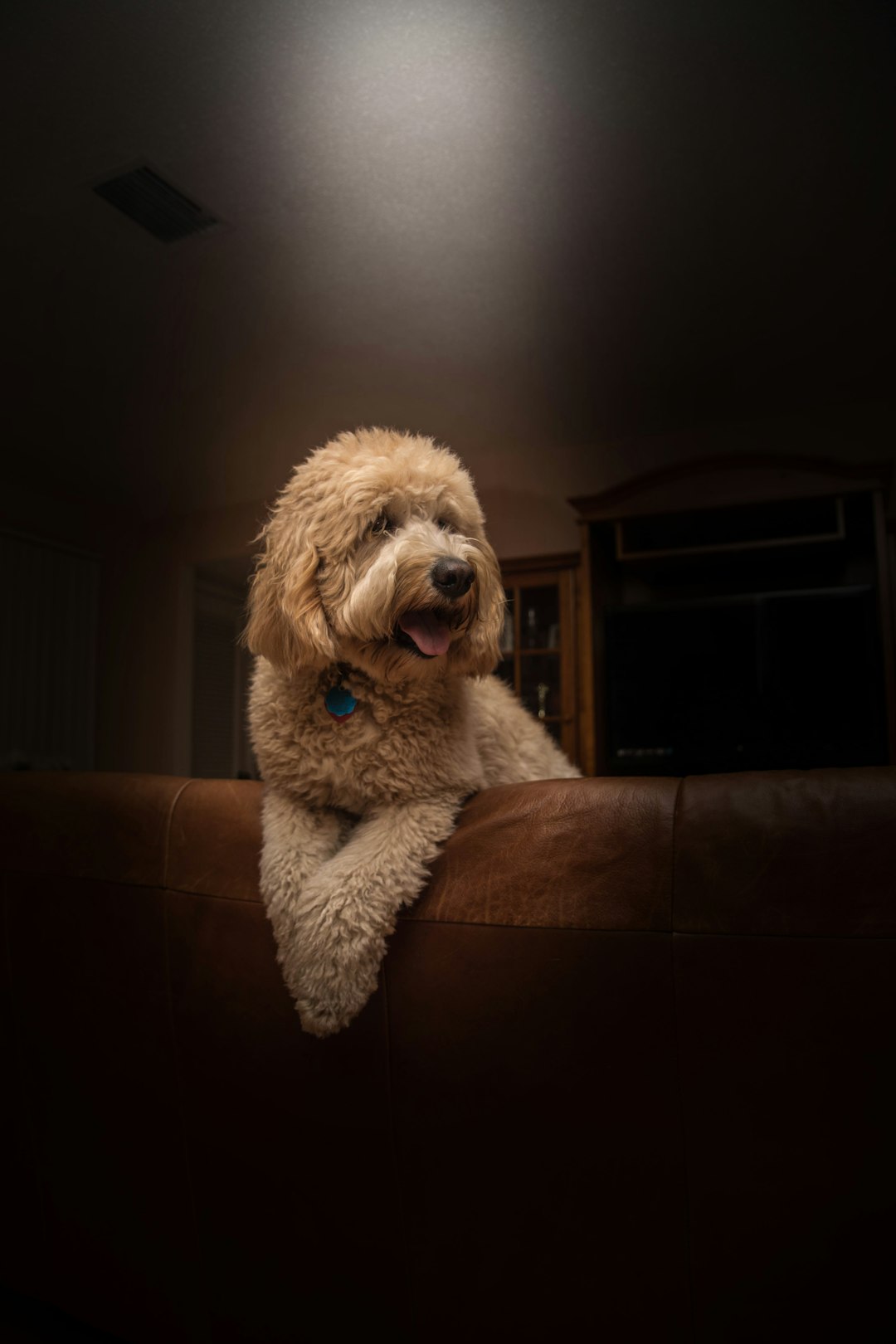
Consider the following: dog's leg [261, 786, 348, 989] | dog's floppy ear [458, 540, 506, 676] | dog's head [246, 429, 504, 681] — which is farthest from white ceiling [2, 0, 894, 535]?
dog's leg [261, 786, 348, 989]

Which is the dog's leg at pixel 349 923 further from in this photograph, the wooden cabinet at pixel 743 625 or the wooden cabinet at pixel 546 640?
the wooden cabinet at pixel 546 640

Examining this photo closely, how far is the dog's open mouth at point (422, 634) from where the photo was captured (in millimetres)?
1385

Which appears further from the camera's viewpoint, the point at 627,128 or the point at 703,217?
the point at 703,217

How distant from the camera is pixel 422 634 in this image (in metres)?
1.39

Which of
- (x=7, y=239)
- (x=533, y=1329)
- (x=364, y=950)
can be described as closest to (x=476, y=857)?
(x=364, y=950)

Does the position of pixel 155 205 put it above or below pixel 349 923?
above

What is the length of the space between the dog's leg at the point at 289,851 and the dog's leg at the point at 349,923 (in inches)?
0.5

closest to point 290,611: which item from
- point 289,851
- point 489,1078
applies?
point 289,851

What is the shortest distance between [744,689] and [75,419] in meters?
3.89

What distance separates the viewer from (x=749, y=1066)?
90cm

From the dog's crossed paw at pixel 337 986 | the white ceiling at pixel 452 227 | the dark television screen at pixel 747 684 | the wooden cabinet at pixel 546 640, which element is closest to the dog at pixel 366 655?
the dog's crossed paw at pixel 337 986

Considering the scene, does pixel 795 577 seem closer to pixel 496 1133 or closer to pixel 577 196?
pixel 577 196

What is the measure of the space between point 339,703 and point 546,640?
135 inches

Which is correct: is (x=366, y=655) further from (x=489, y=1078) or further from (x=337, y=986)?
(x=489, y=1078)
